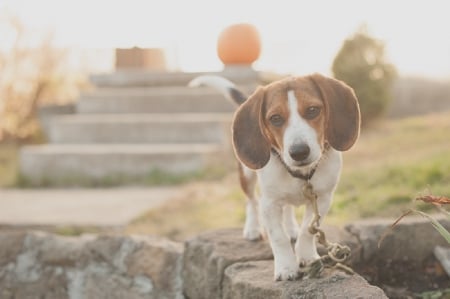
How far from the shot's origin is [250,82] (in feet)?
24.9

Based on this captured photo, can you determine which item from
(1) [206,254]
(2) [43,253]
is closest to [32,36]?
(2) [43,253]

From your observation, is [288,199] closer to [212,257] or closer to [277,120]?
[277,120]

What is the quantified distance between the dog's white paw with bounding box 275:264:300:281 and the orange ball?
6210 mm

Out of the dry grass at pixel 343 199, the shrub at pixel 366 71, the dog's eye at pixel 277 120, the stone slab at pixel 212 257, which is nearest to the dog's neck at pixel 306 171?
the dog's eye at pixel 277 120

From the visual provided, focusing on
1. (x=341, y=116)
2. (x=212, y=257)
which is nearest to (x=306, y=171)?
(x=341, y=116)

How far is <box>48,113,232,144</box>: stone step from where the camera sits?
6492mm

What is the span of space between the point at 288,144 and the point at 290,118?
96mm

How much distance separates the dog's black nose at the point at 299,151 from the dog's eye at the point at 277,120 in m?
0.12

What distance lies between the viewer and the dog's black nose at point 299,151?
69.9 inches

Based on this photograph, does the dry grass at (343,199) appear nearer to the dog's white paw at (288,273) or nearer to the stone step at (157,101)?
the dog's white paw at (288,273)

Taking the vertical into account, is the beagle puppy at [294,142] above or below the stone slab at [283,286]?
above

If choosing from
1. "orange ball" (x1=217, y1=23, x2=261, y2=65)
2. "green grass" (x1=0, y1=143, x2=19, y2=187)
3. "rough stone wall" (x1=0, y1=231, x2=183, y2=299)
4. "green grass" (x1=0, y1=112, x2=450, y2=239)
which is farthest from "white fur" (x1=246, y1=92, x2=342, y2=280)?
"orange ball" (x1=217, y1=23, x2=261, y2=65)

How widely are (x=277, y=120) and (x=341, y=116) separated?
0.22 meters

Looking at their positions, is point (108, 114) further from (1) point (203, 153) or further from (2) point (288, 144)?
(2) point (288, 144)
